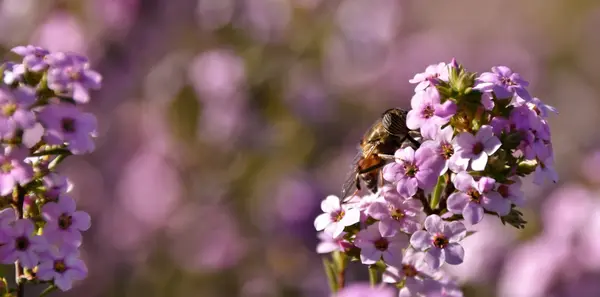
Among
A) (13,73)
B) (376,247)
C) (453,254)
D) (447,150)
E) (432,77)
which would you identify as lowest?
(453,254)

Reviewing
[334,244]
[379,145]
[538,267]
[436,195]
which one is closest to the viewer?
[436,195]

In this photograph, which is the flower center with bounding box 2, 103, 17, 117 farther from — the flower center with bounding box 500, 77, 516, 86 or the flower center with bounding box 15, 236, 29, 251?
the flower center with bounding box 500, 77, 516, 86

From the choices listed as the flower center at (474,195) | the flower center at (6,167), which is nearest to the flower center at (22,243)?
the flower center at (6,167)

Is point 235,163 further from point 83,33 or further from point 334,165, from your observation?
point 83,33

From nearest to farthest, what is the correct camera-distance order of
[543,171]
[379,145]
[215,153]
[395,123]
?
1. [543,171]
2. [395,123]
3. [379,145]
4. [215,153]

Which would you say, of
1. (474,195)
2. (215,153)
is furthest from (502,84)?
(215,153)

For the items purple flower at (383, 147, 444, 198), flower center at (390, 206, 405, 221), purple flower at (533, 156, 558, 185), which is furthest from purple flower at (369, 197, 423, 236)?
purple flower at (533, 156, 558, 185)

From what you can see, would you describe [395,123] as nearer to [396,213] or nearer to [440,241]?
[396,213]
